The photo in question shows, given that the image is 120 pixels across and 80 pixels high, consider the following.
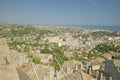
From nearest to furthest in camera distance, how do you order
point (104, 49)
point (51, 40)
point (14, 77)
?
point (14, 77) → point (104, 49) → point (51, 40)

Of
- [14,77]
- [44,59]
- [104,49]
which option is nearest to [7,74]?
[14,77]

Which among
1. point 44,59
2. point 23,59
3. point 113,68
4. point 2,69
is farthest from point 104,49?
point 2,69

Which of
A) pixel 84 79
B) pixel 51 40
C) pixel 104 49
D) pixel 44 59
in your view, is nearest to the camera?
pixel 84 79

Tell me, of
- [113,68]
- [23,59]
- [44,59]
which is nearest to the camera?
→ [113,68]

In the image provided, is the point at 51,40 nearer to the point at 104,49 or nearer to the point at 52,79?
the point at 104,49

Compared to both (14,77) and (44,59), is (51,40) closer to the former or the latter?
(44,59)

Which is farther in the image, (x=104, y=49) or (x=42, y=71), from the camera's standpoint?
(x=104, y=49)

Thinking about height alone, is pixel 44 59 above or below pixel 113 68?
below

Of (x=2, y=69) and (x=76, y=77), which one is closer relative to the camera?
(x=2, y=69)

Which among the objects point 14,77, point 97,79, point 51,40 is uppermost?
point 14,77
